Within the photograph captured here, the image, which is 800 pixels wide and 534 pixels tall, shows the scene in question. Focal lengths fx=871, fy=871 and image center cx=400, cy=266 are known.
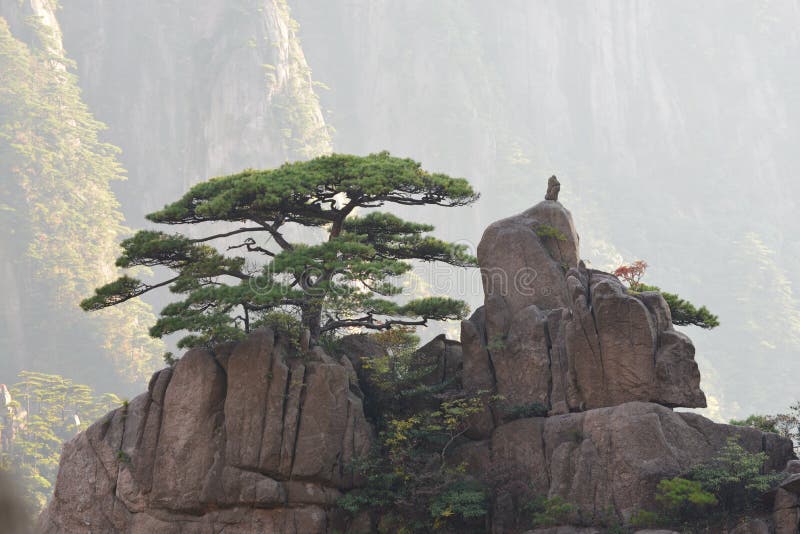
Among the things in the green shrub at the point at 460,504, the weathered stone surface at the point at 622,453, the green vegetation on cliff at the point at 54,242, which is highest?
the green vegetation on cliff at the point at 54,242

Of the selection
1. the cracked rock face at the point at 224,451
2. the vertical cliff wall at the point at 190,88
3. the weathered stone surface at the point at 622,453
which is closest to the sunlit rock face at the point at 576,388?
the weathered stone surface at the point at 622,453

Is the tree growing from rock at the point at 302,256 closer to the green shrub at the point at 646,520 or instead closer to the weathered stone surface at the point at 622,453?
the weathered stone surface at the point at 622,453

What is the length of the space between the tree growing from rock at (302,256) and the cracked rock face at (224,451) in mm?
1114

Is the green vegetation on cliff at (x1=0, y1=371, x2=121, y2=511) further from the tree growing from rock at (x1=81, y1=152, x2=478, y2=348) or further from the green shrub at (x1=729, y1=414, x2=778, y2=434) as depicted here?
the green shrub at (x1=729, y1=414, x2=778, y2=434)

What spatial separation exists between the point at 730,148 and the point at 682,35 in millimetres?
19729

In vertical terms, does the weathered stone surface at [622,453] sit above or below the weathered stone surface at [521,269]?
below

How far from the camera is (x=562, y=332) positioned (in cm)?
1931

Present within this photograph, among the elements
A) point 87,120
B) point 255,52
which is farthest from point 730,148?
point 87,120

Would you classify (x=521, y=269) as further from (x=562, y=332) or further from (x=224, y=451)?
(x=224, y=451)

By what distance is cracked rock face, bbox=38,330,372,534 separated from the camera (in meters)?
18.1

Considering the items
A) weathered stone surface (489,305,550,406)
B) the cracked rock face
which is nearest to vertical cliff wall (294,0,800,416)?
weathered stone surface (489,305,550,406)

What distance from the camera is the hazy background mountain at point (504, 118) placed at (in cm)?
7700

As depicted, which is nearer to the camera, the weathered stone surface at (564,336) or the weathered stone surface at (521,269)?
the weathered stone surface at (564,336)

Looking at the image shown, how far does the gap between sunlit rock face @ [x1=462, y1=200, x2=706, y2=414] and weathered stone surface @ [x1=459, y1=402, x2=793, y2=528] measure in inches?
26.7
